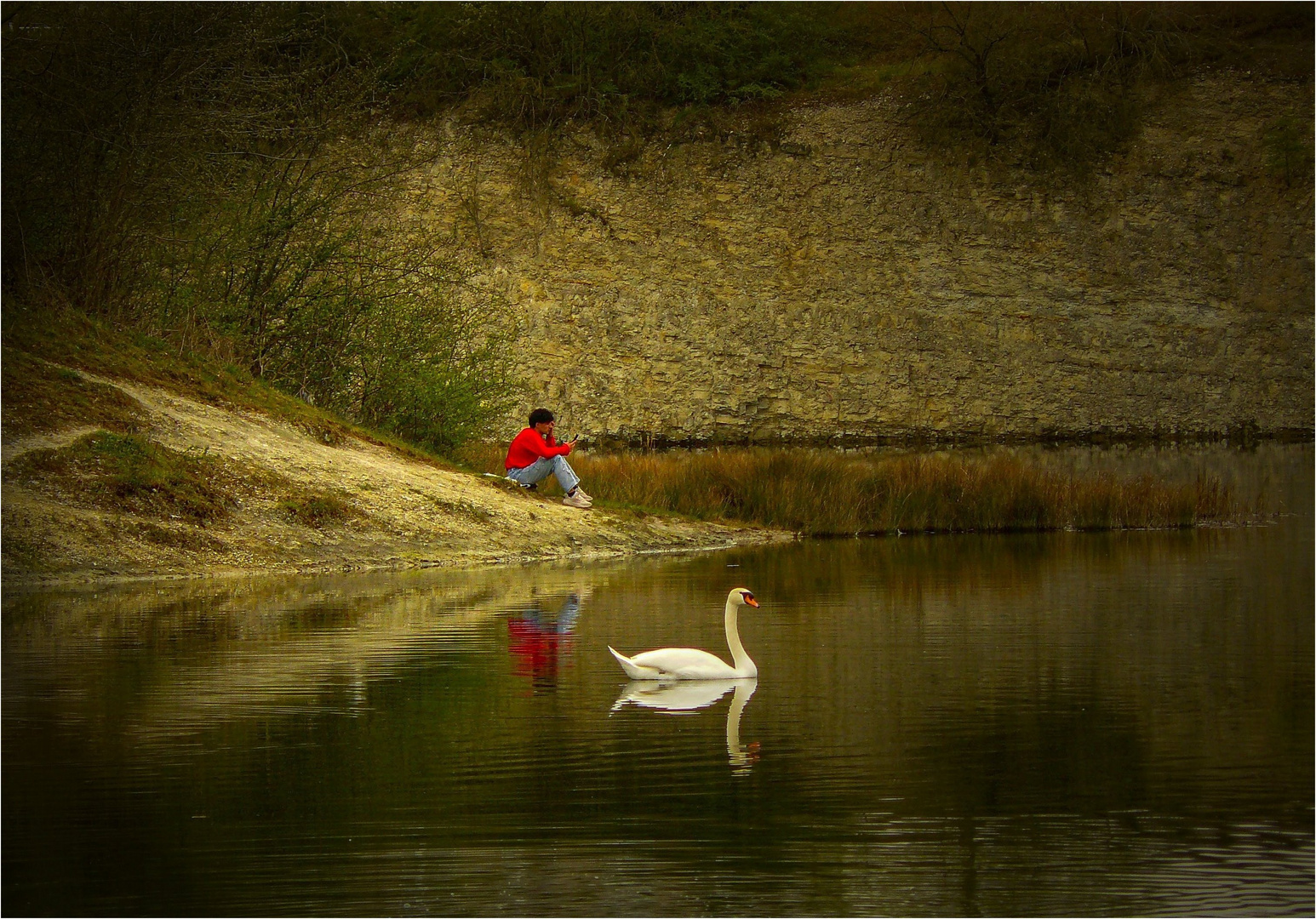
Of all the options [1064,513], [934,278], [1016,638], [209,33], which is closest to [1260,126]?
[934,278]

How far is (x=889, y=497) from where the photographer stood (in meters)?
25.8

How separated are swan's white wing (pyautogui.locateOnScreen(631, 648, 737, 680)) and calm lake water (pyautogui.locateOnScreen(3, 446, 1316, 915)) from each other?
115mm

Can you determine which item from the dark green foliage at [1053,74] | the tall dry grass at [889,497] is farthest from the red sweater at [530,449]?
the dark green foliage at [1053,74]

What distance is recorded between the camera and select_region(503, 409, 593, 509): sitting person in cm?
2297

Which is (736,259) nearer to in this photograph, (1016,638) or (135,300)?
(135,300)

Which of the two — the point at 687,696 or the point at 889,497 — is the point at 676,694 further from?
the point at 889,497

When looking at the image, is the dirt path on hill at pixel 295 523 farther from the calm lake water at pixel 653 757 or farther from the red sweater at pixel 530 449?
the calm lake water at pixel 653 757

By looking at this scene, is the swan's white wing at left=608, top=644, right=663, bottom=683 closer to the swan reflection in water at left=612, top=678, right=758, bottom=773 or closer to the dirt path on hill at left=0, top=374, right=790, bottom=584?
the swan reflection in water at left=612, top=678, right=758, bottom=773

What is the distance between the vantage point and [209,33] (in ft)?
79.0

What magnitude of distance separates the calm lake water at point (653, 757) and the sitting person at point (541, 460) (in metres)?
6.74

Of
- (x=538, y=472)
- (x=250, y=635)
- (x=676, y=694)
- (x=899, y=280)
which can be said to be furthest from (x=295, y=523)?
(x=899, y=280)

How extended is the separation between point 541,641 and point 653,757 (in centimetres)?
434

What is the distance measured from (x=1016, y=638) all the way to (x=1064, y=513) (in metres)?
12.7

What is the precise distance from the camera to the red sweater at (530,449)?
75.1 feet
